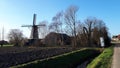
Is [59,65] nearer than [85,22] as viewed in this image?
Yes

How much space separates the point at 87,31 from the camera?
253 feet

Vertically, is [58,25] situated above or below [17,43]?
above

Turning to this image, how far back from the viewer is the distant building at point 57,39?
80000 millimetres

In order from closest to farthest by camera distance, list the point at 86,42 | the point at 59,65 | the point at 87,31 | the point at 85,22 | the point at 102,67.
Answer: the point at 102,67, the point at 59,65, the point at 86,42, the point at 87,31, the point at 85,22

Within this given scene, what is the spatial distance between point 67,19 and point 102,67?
5685cm

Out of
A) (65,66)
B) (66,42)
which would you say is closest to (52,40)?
(66,42)

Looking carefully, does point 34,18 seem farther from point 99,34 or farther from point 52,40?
point 99,34

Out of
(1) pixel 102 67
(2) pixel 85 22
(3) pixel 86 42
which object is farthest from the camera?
(2) pixel 85 22

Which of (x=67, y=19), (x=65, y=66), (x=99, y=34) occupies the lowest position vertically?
(x=65, y=66)

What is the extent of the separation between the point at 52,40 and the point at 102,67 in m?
62.1

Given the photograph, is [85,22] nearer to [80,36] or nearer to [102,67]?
[80,36]

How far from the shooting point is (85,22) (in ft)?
272

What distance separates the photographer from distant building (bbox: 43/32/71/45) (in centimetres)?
8000

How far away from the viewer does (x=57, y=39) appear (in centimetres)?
8200
